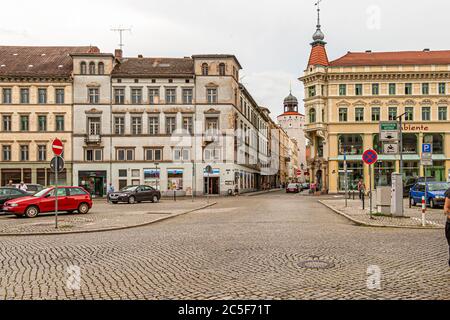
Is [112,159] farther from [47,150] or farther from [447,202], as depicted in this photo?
[447,202]

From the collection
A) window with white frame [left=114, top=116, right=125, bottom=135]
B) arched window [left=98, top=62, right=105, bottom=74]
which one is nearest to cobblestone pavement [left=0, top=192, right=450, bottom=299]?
window with white frame [left=114, top=116, right=125, bottom=135]

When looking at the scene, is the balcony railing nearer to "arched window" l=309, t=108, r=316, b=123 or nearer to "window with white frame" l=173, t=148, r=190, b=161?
"window with white frame" l=173, t=148, r=190, b=161

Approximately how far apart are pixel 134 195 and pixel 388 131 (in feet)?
75.6

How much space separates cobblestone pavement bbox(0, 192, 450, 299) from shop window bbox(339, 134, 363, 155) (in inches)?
1882

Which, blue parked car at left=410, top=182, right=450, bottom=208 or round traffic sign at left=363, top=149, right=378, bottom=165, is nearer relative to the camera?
round traffic sign at left=363, top=149, right=378, bottom=165

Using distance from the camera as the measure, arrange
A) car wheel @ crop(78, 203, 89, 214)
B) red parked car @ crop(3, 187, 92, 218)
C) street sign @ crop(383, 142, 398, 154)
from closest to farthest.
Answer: street sign @ crop(383, 142, 398, 154) < red parked car @ crop(3, 187, 92, 218) < car wheel @ crop(78, 203, 89, 214)

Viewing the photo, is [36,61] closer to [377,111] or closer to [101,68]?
[101,68]

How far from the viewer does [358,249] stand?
36.7 feet

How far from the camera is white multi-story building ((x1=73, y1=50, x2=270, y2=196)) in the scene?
186 feet

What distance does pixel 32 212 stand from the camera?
23094 millimetres

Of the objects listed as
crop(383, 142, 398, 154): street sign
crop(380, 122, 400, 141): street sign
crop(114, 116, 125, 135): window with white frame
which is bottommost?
crop(383, 142, 398, 154): street sign

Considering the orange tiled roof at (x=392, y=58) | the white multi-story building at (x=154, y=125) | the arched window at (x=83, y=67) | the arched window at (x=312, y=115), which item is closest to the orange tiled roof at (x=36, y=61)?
the arched window at (x=83, y=67)

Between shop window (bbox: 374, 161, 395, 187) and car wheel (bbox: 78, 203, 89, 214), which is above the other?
shop window (bbox: 374, 161, 395, 187)
